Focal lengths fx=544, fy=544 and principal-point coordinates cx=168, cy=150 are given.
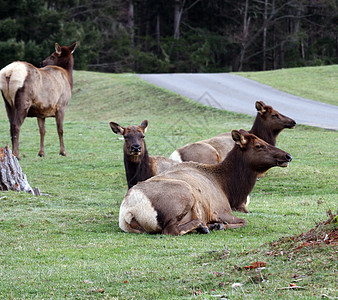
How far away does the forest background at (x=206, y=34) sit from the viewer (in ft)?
163

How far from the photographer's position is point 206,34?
171 feet

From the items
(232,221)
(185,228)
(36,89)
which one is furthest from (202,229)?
(36,89)

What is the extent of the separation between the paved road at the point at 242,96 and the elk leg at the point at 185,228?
48.3 feet

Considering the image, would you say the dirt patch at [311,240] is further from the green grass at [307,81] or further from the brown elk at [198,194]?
the green grass at [307,81]

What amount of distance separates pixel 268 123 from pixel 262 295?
8.93m

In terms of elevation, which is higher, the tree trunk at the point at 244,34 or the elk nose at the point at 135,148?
the tree trunk at the point at 244,34

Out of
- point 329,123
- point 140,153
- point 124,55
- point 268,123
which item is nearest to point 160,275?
point 140,153

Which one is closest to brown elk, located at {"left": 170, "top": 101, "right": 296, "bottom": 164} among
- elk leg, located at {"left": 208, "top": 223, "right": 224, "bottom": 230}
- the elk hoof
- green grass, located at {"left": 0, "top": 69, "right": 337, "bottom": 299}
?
green grass, located at {"left": 0, "top": 69, "right": 337, "bottom": 299}

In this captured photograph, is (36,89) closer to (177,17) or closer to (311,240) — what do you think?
(311,240)

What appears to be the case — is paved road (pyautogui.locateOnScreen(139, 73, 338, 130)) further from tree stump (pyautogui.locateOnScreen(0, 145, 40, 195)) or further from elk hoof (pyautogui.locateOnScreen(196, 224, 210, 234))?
elk hoof (pyautogui.locateOnScreen(196, 224, 210, 234))

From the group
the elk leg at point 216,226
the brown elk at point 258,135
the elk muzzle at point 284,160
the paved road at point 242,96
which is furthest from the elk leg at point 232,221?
the paved road at point 242,96

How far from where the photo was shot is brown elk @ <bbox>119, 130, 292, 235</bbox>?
7418 millimetres

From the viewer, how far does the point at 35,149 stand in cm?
1766

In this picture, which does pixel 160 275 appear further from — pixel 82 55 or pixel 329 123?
pixel 82 55
